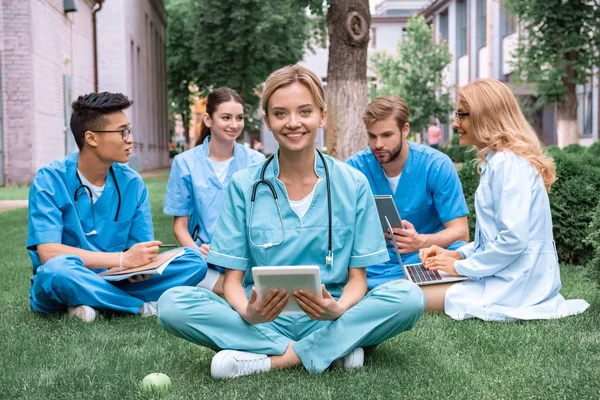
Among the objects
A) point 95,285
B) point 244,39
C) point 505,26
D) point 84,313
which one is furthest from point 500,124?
point 505,26

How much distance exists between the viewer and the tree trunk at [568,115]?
23.9m

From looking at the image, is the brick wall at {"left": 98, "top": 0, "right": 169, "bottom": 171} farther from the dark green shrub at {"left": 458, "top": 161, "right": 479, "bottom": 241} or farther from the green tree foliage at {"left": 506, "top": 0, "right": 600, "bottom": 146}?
the dark green shrub at {"left": 458, "top": 161, "right": 479, "bottom": 241}

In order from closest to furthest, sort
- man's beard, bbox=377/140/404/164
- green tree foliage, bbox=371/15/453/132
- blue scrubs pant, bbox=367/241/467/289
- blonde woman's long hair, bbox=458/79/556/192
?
blonde woman's long hair, bbox=458/79/556/192 → man's beard, bbox=377/140/404/164 → blue scrubs pant, bbox=367/241/467/289 → green tree foliage, bbox=371/15/453/132

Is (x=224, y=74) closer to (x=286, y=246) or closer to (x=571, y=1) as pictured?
(x=571, y=1)

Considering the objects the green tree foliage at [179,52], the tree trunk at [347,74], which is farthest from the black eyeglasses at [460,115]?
the green tree foliage at [179,52]

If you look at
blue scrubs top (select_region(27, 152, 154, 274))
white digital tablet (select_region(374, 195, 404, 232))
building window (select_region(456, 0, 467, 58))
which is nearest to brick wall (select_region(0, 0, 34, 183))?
blue scrubs top (select_region(27, 152, 154, 274))

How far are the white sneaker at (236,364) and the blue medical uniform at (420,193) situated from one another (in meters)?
2.20

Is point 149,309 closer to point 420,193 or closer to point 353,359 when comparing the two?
point 353,359

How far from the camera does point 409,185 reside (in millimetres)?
6051

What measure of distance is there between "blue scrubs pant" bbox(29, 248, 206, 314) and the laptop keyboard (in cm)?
144

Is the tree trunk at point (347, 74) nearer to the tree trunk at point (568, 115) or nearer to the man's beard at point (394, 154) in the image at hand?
the man's beard at point (394, 154)

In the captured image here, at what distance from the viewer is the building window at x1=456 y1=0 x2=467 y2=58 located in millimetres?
45237

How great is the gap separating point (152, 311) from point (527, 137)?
8.85 feet

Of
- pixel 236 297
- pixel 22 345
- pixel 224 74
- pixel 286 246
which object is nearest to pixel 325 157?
pixel 286 246
